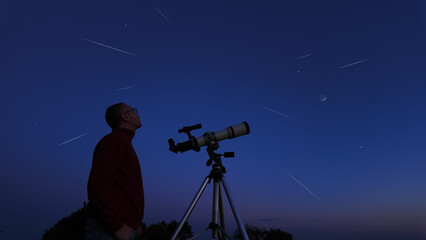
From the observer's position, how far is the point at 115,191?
6.62 ft

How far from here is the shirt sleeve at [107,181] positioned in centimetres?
186

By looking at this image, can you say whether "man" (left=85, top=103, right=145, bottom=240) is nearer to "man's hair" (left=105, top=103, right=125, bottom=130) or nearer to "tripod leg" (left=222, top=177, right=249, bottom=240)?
"man's hair" (left=105, top=103, right=125, bottom=130)

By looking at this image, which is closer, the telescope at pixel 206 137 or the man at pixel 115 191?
the man at pixel 115 191

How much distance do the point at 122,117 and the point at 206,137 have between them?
120 centimetres

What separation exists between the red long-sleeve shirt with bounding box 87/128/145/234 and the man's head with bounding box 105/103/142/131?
0.77 ft

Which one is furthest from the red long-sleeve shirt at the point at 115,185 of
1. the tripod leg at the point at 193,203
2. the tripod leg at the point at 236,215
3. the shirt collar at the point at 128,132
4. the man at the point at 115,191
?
the tripod leg at the point at 236,215

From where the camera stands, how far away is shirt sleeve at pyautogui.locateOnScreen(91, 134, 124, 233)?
1.86 m

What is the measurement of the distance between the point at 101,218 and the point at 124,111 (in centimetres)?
104

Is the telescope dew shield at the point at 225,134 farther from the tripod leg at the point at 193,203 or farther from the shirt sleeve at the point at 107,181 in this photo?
the shirt sleeve at the point at 107,181

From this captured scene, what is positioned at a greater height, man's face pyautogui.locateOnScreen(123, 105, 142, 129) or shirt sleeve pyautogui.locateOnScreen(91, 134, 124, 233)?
man's face pyautogui.locateOnScreen(123, 105, 142, 129)

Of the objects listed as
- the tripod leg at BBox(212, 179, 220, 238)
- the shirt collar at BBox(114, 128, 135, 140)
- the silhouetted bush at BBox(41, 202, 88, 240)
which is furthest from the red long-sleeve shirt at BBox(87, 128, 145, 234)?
the silhouetted bush at BBox(41, 202, 88, 240)

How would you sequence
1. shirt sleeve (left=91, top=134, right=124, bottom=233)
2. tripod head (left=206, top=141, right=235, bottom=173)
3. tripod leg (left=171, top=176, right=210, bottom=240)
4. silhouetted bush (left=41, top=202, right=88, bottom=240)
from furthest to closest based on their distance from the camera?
silhouetted bush (left=41, top=202, right=88, bottom=240), tripod head (left=206, top=141, right=235, bottom=173), tripod leg (left=171, top=176, right=210, bottom=240), shirt sleeve (left=91, top=134, right=124, bottom=233)

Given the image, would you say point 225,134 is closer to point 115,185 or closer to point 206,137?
point 206,137

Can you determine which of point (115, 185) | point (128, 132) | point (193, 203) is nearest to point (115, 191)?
point (115, 185)
